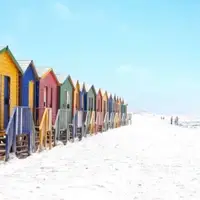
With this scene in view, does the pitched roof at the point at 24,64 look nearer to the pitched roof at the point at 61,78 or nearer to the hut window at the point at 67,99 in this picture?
the pitched roof at the point at 61,78

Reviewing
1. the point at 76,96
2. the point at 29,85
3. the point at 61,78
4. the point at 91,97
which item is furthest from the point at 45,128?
the point at 91,97

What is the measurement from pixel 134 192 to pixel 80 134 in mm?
16420

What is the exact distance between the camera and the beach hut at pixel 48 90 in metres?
21.7

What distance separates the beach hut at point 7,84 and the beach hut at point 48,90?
3411 mm

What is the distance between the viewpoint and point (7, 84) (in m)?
17.0

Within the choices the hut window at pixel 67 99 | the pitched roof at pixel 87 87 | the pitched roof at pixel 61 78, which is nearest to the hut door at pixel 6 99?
the pitched roof at pixel 61 78

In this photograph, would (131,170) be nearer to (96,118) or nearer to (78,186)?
(78,186)

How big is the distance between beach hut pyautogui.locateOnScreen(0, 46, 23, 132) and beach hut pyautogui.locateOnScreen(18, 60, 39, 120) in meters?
0.75

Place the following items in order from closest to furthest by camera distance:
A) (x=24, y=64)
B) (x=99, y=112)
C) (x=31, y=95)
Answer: (x=24, y=64) → (x=31, y=95) → (x=99, y=112)

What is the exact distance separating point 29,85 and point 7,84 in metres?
2.98

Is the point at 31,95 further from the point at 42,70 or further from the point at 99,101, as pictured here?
the point at 99,101

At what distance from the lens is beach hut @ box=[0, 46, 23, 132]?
53.4 ft

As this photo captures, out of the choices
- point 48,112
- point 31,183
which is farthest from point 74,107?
point 31,183

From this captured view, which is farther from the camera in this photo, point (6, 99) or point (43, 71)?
point (43, 71)
